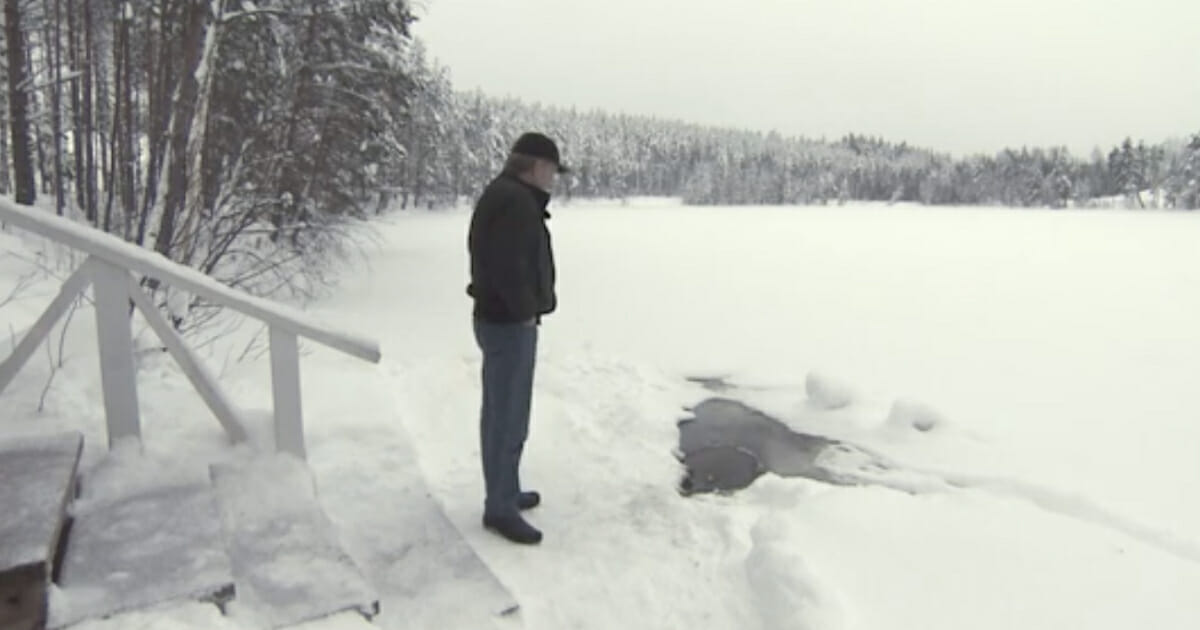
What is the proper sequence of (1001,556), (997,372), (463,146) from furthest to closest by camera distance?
(463,146)
(997,372)
(1001,556)

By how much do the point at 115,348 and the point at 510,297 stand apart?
1.68m

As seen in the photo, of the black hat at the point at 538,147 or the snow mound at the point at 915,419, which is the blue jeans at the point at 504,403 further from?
the snow mound at the point at 915,419

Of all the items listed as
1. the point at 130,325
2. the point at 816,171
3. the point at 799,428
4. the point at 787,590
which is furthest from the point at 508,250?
the point at 816,171

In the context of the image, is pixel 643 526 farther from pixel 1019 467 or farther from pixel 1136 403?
pixel 1136 403

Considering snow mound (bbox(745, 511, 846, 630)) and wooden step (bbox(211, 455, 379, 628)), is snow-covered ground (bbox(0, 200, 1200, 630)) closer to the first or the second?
snow mound (bbox(745, 511, 846, 630))

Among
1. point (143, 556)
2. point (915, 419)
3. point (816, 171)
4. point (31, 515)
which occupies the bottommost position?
point (915, 419)

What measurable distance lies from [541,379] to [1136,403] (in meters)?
5.58

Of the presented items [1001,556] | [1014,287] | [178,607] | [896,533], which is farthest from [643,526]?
[1014,287]

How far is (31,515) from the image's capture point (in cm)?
235

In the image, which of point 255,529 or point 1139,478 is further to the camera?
point 1139,478

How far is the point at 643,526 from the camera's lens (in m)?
3.85

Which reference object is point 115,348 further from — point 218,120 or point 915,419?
point 218,120

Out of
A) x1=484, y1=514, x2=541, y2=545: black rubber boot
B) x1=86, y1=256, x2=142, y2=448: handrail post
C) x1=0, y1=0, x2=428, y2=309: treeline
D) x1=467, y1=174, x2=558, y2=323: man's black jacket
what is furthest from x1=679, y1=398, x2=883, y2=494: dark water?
x1=0, y1=0, x2=428, y2=309: treeline

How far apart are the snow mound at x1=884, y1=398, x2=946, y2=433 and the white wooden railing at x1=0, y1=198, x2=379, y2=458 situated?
4303mm
